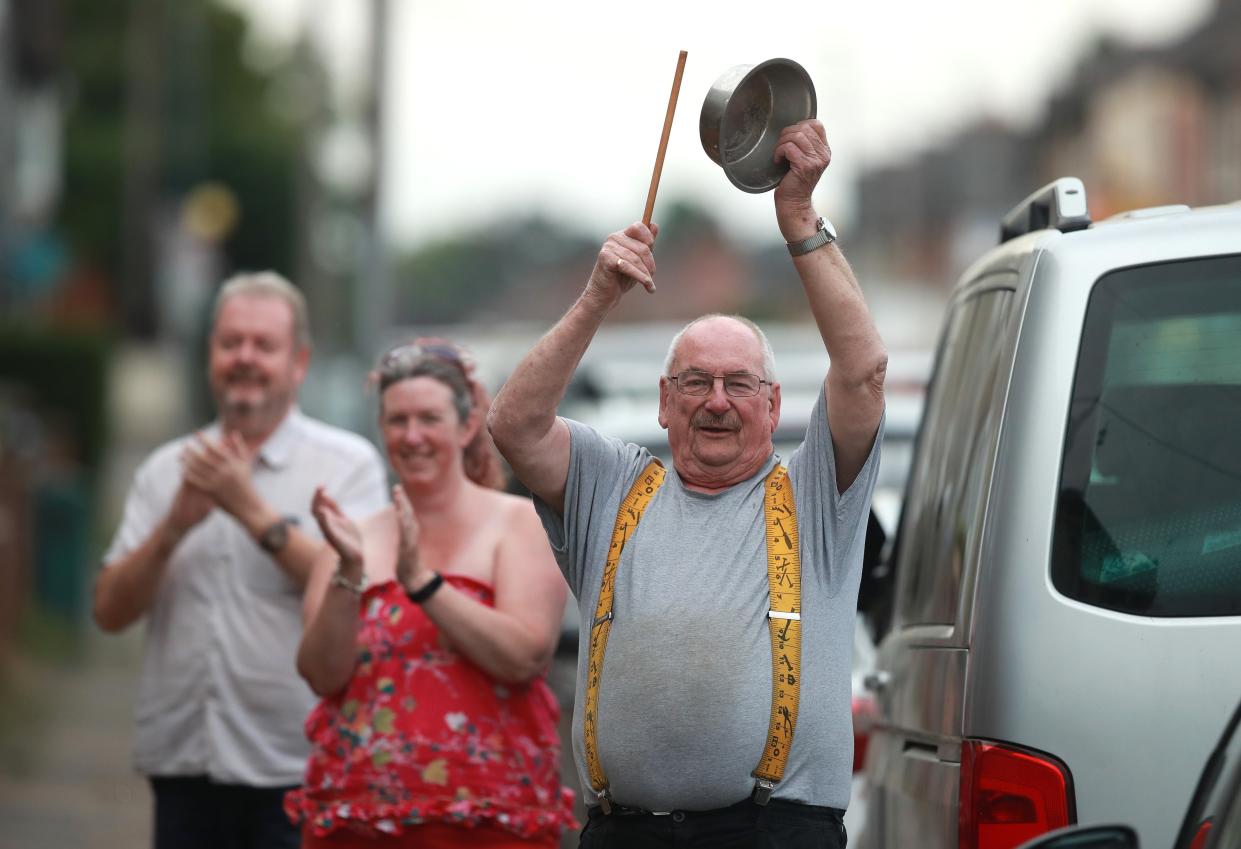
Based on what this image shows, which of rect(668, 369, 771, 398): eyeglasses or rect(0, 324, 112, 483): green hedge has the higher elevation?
rect(0, 324, 112, 483): green hedge

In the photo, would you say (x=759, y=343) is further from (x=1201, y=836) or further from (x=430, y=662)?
(x=1201, y=836)

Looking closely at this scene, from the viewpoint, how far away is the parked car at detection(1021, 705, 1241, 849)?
282cm

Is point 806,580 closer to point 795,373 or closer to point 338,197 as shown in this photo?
point 795,373

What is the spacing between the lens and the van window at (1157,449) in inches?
139

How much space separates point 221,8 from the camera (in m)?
75.2

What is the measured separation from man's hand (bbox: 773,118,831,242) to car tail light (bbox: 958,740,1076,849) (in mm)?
1004

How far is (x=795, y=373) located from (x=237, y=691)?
18.7ft

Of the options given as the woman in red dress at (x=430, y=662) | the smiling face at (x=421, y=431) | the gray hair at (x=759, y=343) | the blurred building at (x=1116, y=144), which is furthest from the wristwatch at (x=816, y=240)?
the blurred building at (x=1116, y=144)

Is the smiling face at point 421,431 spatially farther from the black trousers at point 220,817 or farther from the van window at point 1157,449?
the van window at point 1157,449

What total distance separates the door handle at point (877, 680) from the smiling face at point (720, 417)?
2.78 ft

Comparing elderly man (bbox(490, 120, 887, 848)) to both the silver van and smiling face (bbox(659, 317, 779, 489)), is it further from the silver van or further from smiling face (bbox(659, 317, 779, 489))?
the silver van

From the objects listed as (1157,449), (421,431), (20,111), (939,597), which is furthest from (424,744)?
(20,111)

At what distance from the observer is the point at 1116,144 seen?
70188 millimetres

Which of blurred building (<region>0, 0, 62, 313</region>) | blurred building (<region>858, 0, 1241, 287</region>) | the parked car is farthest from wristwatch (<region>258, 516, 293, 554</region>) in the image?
blurred building (<region>858, 0, 1241, 287</region>)
